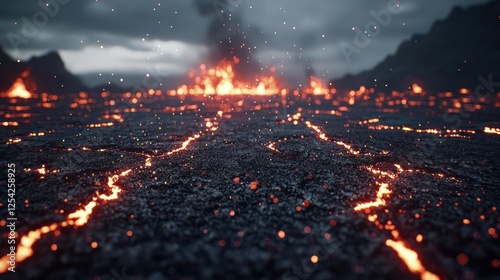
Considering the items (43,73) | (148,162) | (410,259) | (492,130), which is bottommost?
(492,130)

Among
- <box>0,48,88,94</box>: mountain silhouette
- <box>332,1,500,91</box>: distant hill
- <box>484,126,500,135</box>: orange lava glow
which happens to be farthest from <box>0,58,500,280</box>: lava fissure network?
<box>0,48,88,94</box>: mountain silhouette

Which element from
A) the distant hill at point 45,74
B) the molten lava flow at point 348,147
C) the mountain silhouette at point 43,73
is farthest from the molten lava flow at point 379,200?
the mountain silhouette at point 43,73

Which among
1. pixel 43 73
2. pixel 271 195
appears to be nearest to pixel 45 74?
pixel 43 73

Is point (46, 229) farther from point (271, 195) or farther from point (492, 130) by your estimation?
point (492, 130)

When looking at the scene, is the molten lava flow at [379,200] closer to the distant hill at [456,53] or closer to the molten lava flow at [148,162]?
the molten lava flow at [148,162]

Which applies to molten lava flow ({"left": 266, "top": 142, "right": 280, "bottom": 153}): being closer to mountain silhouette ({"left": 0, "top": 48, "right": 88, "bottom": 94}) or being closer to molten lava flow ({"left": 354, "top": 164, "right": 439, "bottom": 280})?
molten lava flow ({"left": 354, "top": 164, "right": 439, "bottom": 280})

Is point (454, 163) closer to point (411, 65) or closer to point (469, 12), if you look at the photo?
point (411, 65)
